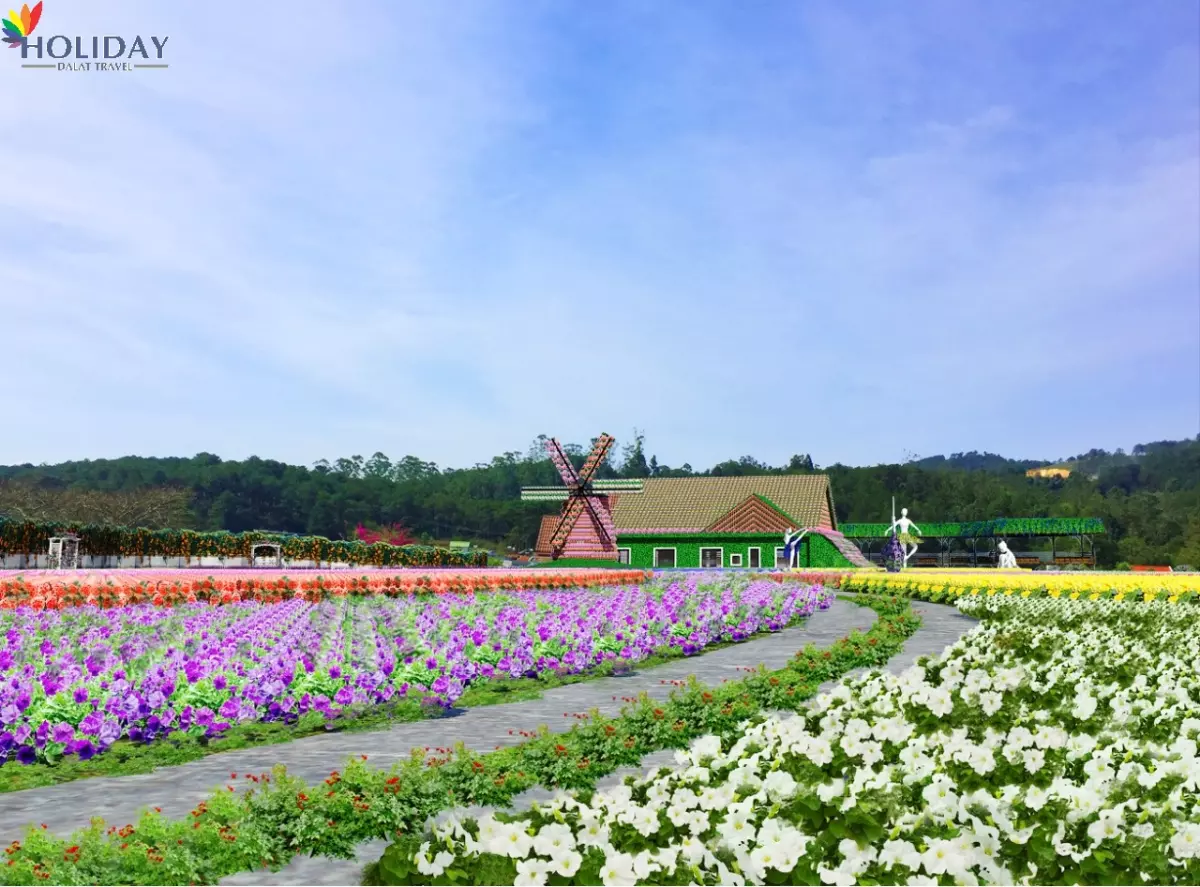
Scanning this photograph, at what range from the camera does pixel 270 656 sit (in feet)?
33.4

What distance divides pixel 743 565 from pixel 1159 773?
163 feet

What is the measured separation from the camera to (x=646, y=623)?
16.0 m

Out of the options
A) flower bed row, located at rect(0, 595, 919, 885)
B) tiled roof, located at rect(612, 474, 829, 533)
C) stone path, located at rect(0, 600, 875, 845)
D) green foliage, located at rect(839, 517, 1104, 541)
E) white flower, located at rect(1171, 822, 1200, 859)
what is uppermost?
tiled roof, located at rect(612, 474, 829, 533)

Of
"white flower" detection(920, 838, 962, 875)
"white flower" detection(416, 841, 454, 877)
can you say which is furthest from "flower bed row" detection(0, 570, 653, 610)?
"white flower" detection(920, 838, 962, 875)

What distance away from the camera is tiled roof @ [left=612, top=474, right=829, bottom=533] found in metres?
59.7

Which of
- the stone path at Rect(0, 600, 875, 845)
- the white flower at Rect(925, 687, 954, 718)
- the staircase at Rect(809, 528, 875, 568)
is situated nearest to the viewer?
the stone path at Rect(0, 600, 875, 845)

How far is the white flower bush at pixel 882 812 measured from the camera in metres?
4.08

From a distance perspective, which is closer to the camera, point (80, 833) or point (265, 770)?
point (80, 833)

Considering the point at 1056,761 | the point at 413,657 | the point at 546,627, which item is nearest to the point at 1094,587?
the point at 546,627

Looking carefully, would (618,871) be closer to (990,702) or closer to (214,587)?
(990,702)

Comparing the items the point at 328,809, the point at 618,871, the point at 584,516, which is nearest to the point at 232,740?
the point at 328,809

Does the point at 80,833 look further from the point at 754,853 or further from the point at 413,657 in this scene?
the point at 413,657

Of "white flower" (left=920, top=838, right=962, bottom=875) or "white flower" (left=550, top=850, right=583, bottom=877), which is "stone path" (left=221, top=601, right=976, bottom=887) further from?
"white flower" (left=920, top=838, right=962, bottom=875)

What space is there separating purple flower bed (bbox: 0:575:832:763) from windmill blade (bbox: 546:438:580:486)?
37288 mm
